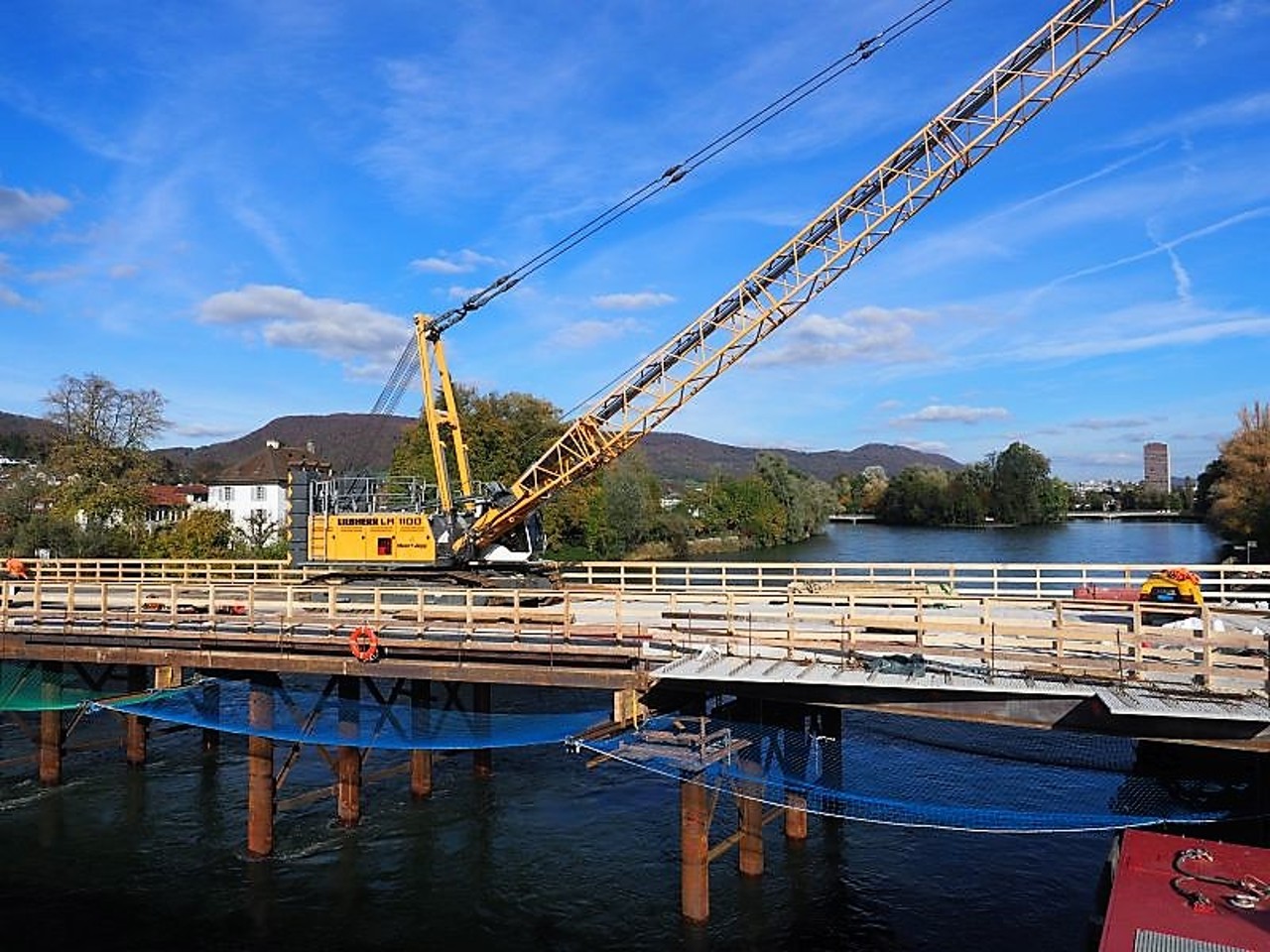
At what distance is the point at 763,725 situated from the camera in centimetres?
1766

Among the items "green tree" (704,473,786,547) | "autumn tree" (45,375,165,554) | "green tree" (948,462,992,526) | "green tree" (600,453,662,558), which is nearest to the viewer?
"autumn tree" (45,375,165,554)

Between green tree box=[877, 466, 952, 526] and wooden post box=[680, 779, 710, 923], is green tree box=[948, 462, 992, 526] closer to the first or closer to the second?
green tree box=[877, 466, 952, 526]

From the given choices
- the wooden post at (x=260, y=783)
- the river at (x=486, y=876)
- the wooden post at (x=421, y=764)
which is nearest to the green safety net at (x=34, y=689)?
the river at (x=486, y=876)

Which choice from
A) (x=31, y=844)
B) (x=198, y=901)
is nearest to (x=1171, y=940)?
(x=198, y=901)

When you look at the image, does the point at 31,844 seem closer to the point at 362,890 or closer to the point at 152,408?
the point at 362,890

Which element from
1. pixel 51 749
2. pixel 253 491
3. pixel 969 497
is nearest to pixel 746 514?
pixel 253 491

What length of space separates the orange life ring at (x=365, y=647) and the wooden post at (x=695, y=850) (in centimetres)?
631

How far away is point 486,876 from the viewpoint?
19703 mm

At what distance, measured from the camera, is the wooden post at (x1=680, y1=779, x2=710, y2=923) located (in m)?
16.2

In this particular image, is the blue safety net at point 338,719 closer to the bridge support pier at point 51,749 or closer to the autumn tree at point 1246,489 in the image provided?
the bridge support pier at point 51,749

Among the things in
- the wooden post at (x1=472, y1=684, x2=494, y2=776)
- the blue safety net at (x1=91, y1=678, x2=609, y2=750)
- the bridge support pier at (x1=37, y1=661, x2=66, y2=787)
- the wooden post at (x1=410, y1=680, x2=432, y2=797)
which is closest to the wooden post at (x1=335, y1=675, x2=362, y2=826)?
the blue safety net at (x1=91, y1=678, x2=609, y2=750)

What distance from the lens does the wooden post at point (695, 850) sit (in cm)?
1617

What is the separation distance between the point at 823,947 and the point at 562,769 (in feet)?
34.1

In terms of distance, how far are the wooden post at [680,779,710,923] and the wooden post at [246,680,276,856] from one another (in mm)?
8297
